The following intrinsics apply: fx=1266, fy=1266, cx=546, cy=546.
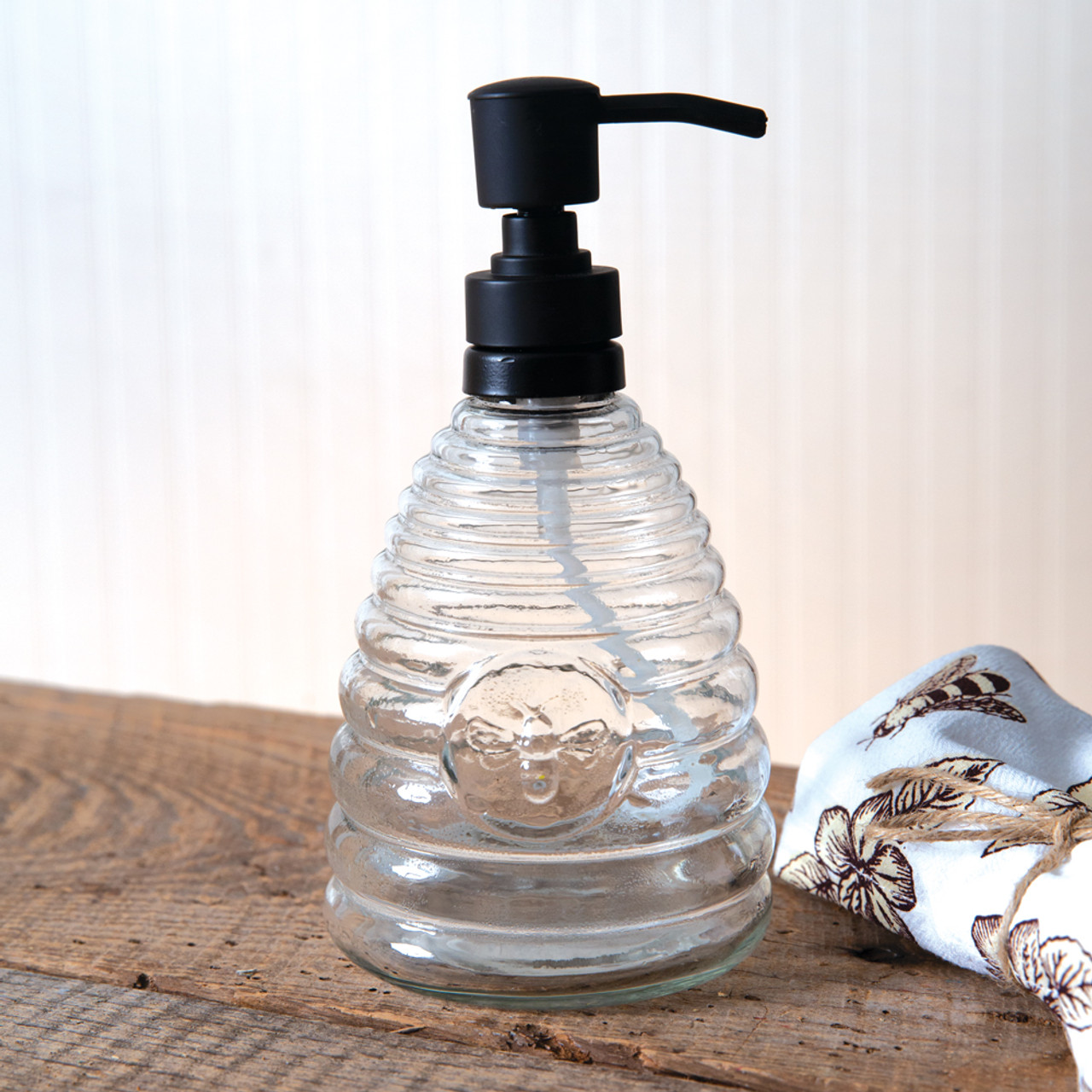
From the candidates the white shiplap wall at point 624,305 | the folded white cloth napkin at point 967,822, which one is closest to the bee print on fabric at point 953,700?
the folded white cloth napkin at point 967,822

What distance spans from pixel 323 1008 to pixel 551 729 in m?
0.10

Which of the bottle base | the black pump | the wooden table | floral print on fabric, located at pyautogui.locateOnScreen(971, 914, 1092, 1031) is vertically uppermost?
the black pump

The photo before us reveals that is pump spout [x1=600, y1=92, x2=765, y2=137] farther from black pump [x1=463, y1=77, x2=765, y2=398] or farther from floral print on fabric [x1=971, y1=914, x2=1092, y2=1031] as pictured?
floral print on fabric [x1=971, y1=914, x2=1092, y2=1031]

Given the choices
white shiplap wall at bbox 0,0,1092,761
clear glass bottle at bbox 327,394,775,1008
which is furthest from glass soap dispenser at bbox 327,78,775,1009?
white shiplap wall at bbox 0,0,1092,761

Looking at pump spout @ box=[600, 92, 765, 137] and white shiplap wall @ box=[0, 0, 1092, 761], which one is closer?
pump spout @ box=[600, 92, 765, 137]

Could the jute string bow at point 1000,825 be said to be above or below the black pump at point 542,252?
below

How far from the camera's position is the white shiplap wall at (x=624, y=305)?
113 cm

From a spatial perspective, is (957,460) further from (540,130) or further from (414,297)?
(540,130)

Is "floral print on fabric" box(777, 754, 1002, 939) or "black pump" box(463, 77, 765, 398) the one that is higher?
"black pump" box(463, 77, 765, 398)

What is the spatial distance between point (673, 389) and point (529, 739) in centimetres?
93

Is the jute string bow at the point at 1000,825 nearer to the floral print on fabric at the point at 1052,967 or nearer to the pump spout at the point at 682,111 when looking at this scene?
the floral print on fabric at the point at 1052,967

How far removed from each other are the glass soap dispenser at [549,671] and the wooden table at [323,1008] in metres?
0.01

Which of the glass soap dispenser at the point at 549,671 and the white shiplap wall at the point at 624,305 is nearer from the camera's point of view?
the glass soap dispenser at the point at 549,671

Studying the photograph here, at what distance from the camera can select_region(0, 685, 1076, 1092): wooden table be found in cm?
29
